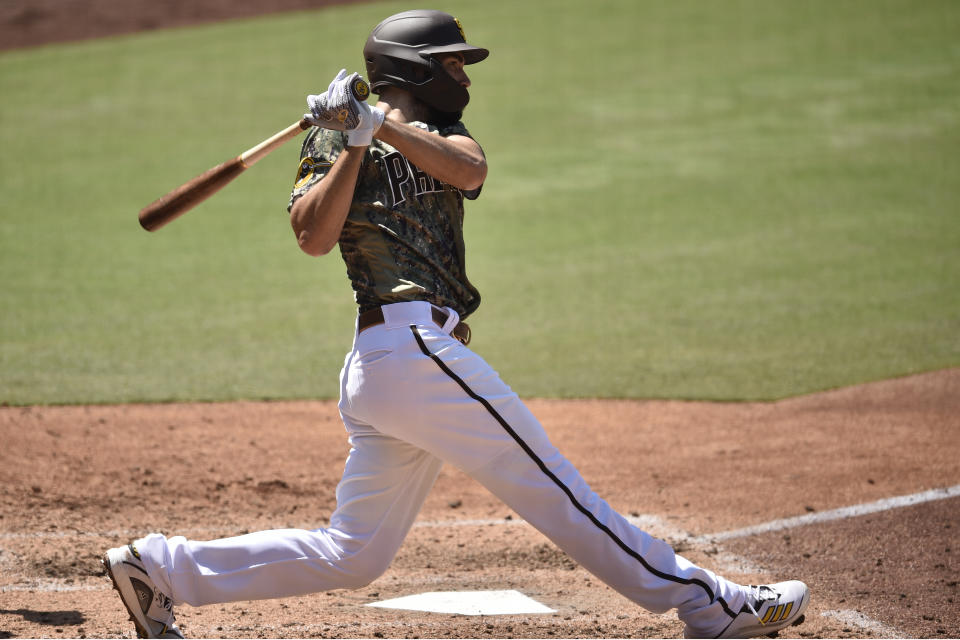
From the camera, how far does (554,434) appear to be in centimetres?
621

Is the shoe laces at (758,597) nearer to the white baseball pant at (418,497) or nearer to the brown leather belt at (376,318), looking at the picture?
the white baseball pant at (418,497)

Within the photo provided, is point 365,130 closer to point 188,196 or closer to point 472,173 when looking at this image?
point 472,173

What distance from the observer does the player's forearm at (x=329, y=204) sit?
2.92 metres

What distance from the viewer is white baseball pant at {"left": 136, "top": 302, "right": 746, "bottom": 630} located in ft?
9.93

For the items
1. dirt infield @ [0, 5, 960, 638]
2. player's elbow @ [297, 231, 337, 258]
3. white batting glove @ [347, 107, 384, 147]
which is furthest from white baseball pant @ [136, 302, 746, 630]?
dirt infield @ [0, 5, 960, 638]

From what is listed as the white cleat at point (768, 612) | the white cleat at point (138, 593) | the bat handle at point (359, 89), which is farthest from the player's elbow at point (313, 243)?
the white cleat at point (768, 612)

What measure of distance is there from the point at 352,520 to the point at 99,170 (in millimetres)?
10824

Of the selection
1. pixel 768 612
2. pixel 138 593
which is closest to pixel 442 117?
pixel 138 593

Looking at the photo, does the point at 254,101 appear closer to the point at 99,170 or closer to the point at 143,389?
the point at 99,170

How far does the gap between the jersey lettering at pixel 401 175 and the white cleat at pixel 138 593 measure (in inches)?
53.1

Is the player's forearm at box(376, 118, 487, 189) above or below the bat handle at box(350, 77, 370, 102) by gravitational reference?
below

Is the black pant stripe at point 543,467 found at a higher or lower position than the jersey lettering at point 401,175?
lower

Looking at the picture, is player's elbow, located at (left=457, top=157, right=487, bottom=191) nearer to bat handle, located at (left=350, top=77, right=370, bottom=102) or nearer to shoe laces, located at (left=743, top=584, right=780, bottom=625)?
bat handle, located at (left=350, top=77, right=370, bottom=102)

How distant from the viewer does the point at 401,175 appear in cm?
311
